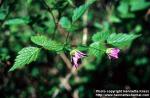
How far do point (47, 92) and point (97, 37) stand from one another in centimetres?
108

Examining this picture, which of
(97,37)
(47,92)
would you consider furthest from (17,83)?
(97,37)

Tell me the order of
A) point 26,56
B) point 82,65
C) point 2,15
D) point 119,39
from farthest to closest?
point 82,65, point 2,15, point 119,39, point 26,56

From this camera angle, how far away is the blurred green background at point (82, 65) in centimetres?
216

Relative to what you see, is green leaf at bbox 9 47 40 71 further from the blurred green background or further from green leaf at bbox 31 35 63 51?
the blurred green background

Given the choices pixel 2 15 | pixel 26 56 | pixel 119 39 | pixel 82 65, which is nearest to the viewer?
pixel 26 56

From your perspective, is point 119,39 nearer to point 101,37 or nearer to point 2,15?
point 101,37

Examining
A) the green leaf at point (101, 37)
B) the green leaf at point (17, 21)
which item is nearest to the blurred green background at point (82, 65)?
the green leaf at point (17, 21)

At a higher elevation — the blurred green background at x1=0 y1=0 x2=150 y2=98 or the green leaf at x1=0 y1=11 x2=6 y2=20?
the green leaf at x1=0 y1=11 x2=6 y2=20

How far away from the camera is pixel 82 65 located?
2689 mm

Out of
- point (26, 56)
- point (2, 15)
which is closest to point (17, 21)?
point (2, 15)

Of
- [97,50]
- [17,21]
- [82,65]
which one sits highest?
[17,21]

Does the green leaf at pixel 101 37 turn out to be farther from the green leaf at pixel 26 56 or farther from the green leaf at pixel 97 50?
the green leaf at pixel 26 56

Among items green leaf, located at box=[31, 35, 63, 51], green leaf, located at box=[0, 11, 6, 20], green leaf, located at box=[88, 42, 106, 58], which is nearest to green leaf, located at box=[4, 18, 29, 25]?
green leaf, located at box=[0, 11, 6, 20]

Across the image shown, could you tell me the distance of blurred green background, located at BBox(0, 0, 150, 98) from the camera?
7.09 ft
